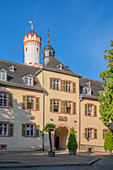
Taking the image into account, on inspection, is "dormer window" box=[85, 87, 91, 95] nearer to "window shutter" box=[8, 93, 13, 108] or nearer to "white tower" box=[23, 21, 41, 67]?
"window shutter" box=[8, 93, 13, 108]

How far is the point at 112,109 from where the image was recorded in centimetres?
2947

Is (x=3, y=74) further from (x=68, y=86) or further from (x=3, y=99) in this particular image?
(x=68, y=86)

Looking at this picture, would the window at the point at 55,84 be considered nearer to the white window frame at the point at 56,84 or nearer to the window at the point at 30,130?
the white window frame at the point at 56,84

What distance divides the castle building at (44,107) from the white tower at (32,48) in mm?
20041

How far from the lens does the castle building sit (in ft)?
85.4

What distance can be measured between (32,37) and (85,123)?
1111 inches

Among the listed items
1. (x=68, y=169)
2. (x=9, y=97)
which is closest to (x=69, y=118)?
(x=9, y=97)

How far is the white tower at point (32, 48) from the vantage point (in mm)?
52531

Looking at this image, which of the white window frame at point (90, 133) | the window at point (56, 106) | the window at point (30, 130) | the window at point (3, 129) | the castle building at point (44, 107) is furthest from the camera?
the white window frame at point (90, 133)

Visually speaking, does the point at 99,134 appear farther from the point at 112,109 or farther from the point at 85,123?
the point at 112,109

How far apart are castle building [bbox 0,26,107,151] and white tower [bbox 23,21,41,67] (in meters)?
20.0

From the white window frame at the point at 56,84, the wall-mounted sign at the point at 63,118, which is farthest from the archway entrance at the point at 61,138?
the white window frame at the point at 56,84

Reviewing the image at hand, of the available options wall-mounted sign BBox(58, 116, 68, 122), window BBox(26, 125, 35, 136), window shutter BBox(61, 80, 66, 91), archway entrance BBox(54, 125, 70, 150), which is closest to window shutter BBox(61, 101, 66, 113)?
wall-mounted sign BBox(58, 116, 68, 122)

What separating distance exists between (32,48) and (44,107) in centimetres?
2698
